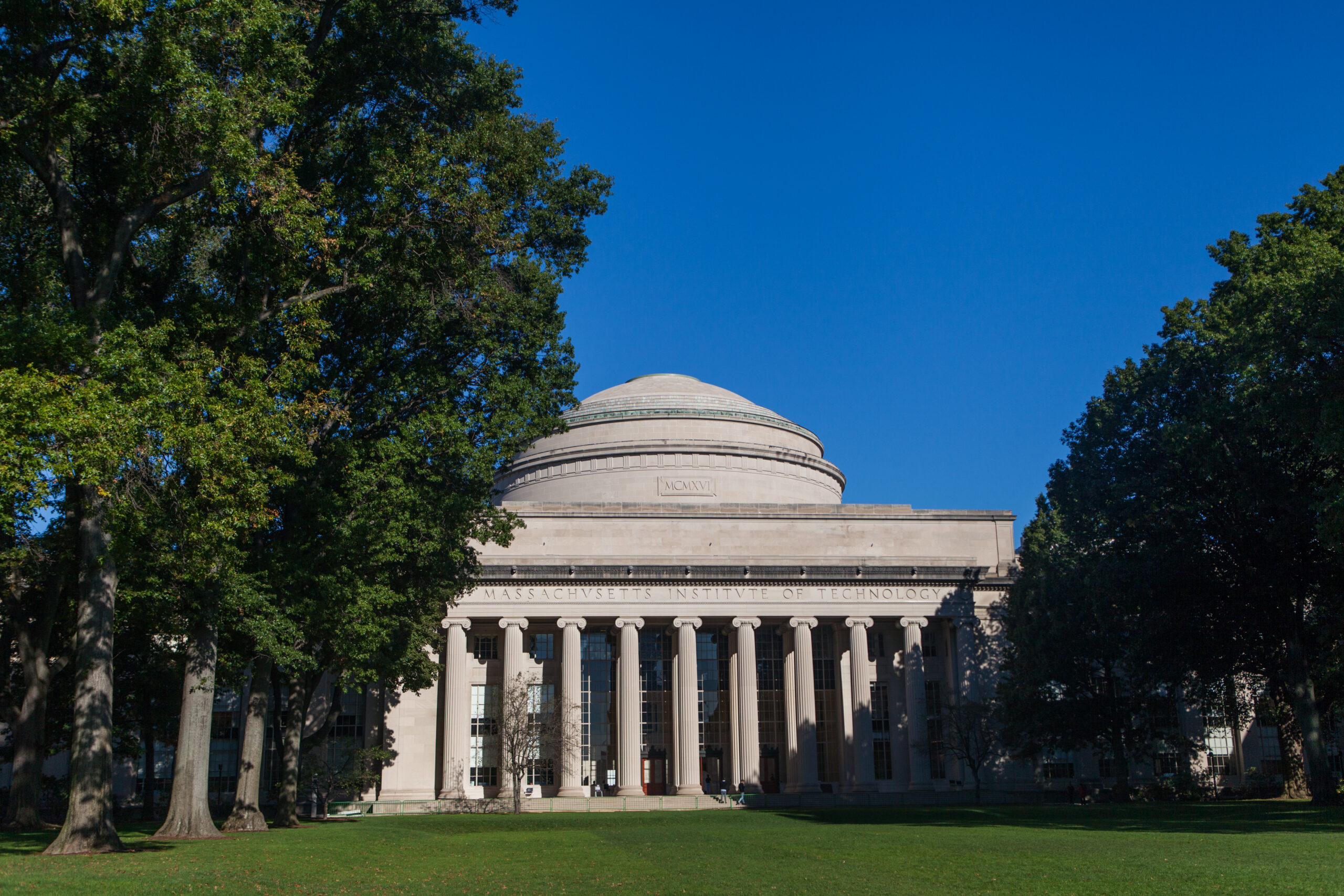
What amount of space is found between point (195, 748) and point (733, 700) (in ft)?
120

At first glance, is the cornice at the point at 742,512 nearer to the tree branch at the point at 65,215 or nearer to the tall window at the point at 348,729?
the tall window at the point at 348,729

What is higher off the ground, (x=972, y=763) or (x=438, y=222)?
(x=438, y=222)

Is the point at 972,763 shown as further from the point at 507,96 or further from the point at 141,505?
the point at 141,505

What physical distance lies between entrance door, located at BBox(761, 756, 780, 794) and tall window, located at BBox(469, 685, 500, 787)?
1437cm

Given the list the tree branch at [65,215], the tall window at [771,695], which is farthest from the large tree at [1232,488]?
the tree branch at [65,215]

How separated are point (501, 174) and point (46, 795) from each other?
131ft

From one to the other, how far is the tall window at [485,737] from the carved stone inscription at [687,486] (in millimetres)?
17216

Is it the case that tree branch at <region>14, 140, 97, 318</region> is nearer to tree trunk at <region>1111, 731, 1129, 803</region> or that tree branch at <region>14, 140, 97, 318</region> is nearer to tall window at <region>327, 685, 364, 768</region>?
tall window at <region>327, 685, 364, 768</region>

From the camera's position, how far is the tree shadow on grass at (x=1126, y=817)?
2823 cm

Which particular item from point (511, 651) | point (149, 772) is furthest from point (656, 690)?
point (149, 772)

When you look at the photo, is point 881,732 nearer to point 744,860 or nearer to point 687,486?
point 687,486

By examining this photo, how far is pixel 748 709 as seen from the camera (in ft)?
188

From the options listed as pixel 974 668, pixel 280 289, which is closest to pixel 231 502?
pixel 280 289

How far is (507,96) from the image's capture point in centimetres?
3177
